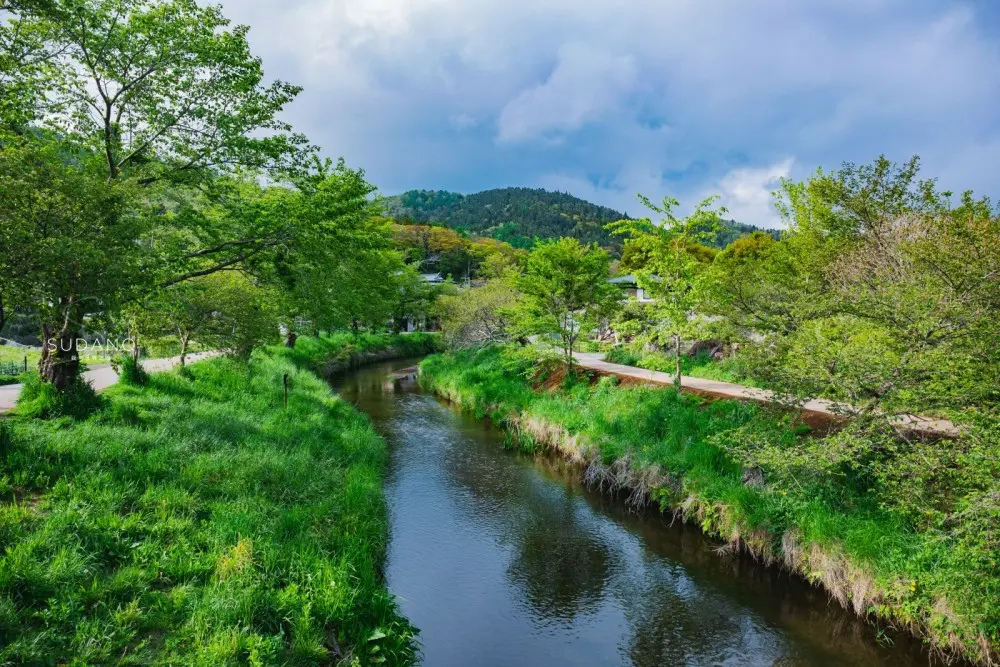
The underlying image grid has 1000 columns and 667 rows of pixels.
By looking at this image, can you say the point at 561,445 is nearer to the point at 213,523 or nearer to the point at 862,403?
the point at 862,403

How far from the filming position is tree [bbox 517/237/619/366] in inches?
815

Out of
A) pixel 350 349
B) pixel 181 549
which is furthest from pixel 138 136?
pixel 350 349

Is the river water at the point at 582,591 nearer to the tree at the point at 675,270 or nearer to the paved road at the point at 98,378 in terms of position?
the tree at the point at 675,270

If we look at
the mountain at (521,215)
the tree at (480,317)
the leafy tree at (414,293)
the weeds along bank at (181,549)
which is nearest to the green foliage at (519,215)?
the mountain at (521,215)

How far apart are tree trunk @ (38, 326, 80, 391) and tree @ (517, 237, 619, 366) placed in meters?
14.4

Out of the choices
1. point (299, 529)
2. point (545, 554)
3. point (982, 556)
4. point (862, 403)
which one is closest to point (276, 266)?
point (299, 529)

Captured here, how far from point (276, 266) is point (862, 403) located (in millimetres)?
13998

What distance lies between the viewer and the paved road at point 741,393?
10000 mm

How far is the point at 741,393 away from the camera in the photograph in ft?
49.5

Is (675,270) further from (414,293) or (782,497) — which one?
(414,293)

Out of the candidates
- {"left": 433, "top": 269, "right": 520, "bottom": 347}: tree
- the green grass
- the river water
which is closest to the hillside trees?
the river water

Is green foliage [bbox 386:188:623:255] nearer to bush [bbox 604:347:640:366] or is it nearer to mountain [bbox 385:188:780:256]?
mountain [bbox 385:188:780:256]

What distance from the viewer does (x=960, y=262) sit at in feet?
30.4

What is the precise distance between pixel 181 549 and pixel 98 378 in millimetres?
13645
